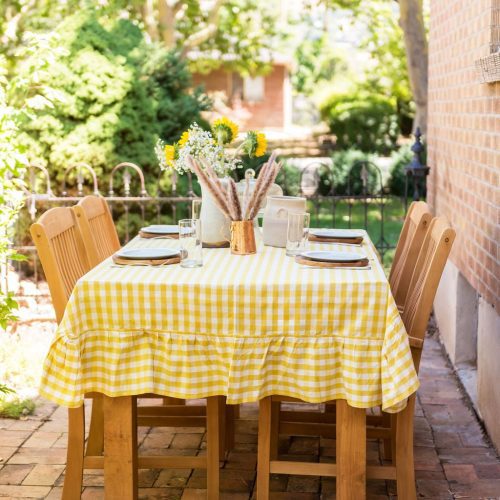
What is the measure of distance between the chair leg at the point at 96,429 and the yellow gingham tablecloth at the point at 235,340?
2.25 ft

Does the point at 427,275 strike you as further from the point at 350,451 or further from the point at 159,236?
the point at 159,236

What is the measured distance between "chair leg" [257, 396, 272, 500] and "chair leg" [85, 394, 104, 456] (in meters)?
0.91

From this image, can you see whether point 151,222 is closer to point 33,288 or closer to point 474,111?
point 33,288

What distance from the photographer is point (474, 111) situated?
500 cm

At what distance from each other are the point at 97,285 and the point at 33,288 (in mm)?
4327

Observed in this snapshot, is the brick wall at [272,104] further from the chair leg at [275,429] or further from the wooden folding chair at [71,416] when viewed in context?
the wooden folding chair at [71,416]

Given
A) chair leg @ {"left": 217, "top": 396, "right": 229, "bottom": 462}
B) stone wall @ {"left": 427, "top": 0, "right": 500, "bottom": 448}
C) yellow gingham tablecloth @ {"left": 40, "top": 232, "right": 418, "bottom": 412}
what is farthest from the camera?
stone wall @ {"left": 427, "top": 0, "right": 500, "bottom": 448}

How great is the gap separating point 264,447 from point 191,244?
844 millimetres

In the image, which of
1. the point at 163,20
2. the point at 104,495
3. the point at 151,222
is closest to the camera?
the point at 104,495

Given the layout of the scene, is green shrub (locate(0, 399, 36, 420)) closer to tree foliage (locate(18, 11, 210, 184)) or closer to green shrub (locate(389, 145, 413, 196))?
tree foliage (locate(18, 11, 210, 184))

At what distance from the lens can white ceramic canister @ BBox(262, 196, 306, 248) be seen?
161 inches

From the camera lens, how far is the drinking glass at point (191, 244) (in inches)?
143

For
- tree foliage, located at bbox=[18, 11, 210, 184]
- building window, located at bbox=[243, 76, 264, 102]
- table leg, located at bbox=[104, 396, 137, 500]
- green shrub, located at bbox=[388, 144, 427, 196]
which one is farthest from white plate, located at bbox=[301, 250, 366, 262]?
building window, located at bbox=[243, 76, 264, 102]

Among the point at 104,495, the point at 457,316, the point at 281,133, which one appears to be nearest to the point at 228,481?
the point at 104,495
